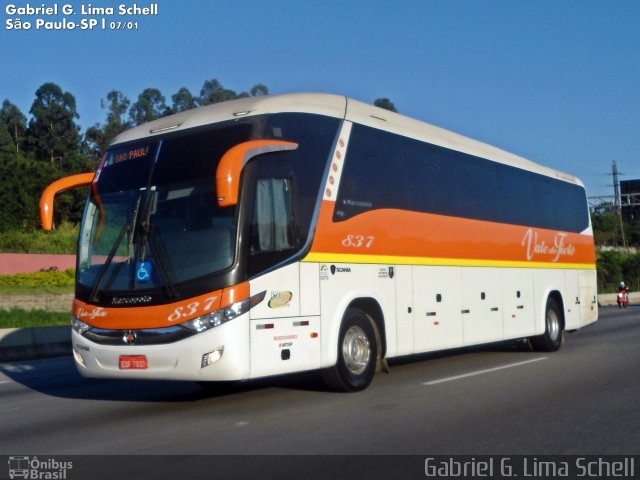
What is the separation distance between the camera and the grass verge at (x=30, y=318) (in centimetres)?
2455

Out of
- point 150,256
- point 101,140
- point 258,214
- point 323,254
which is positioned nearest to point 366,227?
point 323,254

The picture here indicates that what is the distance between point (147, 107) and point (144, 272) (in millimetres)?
92540

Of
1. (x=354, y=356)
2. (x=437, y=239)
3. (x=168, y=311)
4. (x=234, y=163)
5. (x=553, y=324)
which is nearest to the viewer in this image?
(x=234, y=163)

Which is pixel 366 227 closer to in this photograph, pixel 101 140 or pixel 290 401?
pixel 290 401

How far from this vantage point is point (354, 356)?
1123 cm

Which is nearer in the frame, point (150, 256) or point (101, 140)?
point (150, 256)

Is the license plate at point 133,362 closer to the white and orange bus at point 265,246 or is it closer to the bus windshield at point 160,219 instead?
the white and orange bus at point 265,246

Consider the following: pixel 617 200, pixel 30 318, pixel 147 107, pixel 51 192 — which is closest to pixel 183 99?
pixel 147 107

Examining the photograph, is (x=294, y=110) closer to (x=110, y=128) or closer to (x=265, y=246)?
(x=265, y=246)

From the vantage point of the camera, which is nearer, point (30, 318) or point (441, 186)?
point (441, 186)

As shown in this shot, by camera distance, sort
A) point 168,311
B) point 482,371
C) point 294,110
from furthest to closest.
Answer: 1. point 482,371
2. point 294,110
3. point 168,311

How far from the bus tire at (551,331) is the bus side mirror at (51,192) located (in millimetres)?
9919

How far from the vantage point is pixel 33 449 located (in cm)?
807
